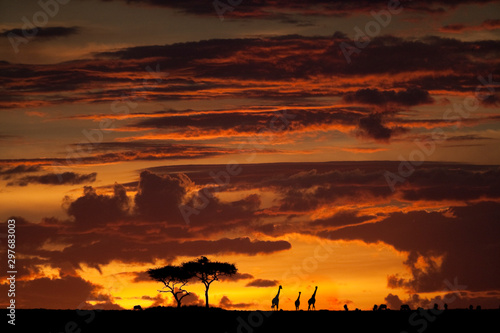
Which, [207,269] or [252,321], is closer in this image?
[252,321]

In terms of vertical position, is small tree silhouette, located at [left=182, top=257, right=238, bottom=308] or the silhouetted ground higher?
small tree silhouette, located at [left=182, top=257, right=238, bottom=308]

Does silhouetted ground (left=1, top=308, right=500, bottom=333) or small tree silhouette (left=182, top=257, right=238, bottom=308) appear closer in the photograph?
silhouetted ground (left=1, top=308, right=500, bottom=333)

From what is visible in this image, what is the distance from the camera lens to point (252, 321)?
94.6 meters

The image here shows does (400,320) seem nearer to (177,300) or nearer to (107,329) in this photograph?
(107,329)

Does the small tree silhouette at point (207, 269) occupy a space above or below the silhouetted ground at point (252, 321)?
above

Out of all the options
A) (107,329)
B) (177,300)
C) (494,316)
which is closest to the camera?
(107,329)

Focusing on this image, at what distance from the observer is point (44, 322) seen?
95875 millimetres

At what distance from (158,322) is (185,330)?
495 centimetres

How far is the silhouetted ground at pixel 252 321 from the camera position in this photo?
9131 cm

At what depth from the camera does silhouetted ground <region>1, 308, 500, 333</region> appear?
91.3 metres

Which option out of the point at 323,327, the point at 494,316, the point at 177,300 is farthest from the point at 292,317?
the point at 177,300

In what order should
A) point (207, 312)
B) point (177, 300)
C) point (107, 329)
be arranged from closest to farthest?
point (107, 329)
point (207, 312)
point (177, 300)

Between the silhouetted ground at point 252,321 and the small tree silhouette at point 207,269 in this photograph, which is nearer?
the silhouetted ground at point 252,321

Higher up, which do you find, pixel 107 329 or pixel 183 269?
pixel 183 269
